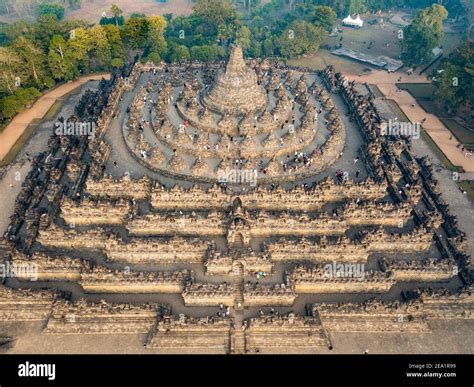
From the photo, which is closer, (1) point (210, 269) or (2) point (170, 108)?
(1) point (210, 269)

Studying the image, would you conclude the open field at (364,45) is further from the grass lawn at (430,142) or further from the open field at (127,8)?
the open field at (127,8)

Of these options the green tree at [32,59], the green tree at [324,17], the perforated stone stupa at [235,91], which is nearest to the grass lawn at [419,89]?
the green tree at [324,17]

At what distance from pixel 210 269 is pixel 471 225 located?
107 feet

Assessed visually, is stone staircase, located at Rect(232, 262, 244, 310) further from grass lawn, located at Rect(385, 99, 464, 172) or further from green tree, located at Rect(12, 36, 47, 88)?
green tree, located at Rect(12, 36, 47, 88)

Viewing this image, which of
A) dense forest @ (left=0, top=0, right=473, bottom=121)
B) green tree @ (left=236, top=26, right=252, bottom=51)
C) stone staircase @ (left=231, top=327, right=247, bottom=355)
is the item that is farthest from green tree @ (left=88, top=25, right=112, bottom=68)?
stone staircase @ (left=231, top=327, right=247, bottom=355)

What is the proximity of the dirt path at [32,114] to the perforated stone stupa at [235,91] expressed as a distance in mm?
32354

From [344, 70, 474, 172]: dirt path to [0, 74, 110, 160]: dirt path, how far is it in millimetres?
56560

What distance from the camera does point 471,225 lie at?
4559 cm

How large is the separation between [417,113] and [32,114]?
224 ft

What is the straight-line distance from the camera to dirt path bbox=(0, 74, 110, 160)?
58250 millimetres
